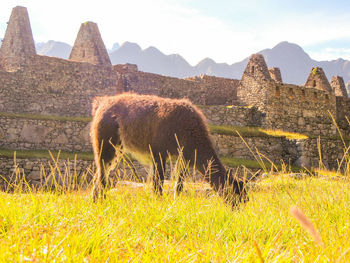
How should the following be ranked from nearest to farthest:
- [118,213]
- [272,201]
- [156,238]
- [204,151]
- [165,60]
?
[156,238] → [118,213] → [272,201] → [204,151] → [165,60]

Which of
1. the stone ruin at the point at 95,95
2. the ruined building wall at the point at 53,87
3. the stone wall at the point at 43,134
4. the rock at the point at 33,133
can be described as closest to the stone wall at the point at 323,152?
the stone ruin at the point at 95,95

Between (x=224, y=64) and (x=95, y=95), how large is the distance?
162m

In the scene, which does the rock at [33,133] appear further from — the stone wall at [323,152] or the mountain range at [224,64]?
the mountain range at [224,64]

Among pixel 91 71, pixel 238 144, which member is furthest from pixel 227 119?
pixel 91 71

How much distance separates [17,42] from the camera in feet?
60.4

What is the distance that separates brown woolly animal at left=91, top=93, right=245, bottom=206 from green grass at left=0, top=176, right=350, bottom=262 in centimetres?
158

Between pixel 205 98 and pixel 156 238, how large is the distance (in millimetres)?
21578

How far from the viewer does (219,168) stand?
493 centimetres

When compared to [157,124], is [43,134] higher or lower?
lower

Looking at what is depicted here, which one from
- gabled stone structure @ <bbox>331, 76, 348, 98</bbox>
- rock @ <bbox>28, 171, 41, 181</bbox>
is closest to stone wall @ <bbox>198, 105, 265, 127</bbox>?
rock @ <bbox>28, 171, 41, 181</bbox>

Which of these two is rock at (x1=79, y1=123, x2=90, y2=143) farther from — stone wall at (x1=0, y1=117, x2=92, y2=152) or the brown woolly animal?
the brown woolly animal

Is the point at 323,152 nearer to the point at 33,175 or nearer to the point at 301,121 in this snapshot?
the point at 301,121

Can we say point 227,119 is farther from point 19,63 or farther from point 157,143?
point 157,143

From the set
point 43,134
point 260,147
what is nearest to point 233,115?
point 260,147
